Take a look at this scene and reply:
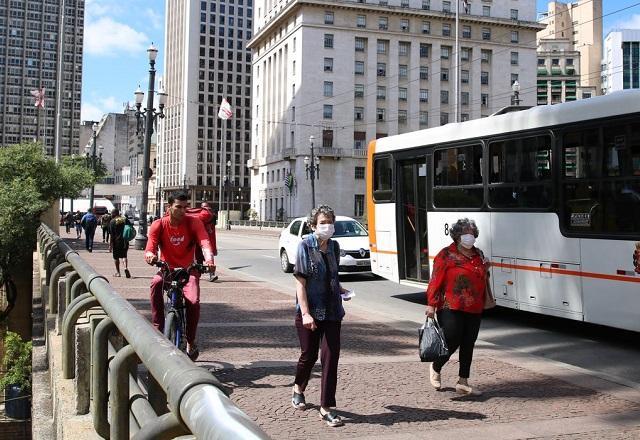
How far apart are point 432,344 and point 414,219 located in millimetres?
7482

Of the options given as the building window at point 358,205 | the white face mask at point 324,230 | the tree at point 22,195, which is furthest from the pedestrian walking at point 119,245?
the building window at point 358,205

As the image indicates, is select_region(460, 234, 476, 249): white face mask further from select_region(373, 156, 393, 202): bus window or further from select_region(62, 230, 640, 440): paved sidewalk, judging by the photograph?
select_region(373, 156, 393, 202): bus window

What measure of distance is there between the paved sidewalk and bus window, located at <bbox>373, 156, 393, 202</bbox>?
14.5ft

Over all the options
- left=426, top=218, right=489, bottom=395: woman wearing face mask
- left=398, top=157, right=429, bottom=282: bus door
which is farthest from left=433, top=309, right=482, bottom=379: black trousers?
left=398, top=157, right=429, bottom=282: bus door

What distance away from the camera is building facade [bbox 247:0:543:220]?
276 ft

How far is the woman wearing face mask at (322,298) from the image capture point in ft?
19.0

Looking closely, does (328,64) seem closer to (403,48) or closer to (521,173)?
(403,48)

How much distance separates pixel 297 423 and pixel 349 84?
8151 cm

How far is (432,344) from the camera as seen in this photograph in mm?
6535

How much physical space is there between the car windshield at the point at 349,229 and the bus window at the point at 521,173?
8269 millimetres

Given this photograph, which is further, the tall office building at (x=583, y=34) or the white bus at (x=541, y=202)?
the tall office building at (x=583, y=34)

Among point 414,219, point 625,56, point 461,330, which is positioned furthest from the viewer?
point 625,56

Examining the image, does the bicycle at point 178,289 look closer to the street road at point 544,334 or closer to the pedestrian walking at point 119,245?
the street road at point 544,334

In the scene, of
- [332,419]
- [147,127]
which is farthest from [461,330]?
[147,127]
